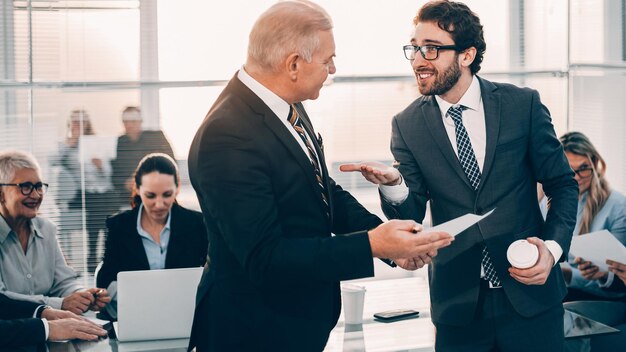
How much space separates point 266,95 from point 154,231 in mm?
1870

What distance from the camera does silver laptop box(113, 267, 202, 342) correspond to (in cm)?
237

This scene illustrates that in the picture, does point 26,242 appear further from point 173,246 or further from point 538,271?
point 538,271

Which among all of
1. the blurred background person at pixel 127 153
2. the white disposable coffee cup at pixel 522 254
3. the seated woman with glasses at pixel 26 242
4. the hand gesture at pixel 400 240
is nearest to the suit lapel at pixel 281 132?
the hand gesture at pixel 400 240

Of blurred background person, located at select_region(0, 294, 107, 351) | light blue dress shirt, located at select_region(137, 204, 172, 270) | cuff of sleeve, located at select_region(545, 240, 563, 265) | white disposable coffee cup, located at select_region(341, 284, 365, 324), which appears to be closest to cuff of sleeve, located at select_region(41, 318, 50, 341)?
blurred background person, located at select_region(0, 294, 107, 351)

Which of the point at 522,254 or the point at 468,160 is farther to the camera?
the point at 468,160

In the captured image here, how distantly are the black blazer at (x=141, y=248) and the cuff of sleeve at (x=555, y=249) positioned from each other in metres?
1.68

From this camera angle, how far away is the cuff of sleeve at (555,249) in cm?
214

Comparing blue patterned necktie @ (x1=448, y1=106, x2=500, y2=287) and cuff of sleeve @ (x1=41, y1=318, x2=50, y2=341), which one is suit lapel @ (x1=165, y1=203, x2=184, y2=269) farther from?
blue patterned necktie @ (x1=448, y1=106, x2=500, y2=287)

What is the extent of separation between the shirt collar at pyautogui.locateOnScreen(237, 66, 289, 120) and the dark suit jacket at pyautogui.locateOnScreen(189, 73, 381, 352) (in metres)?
0.02

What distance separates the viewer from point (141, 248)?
11.1ft

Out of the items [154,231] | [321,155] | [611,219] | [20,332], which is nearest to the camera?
[321,155]

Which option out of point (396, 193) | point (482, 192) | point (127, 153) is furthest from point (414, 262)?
point (127, 153)

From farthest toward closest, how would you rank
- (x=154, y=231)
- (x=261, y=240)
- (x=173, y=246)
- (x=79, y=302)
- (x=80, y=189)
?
→ (x=80, y=189), (x=154, y=231), (x=173, y=246), (x=79, y=302), (x=261, y=240)

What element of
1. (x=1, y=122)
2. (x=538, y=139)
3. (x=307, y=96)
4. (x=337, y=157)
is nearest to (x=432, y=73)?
(x=538, y=139)
